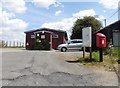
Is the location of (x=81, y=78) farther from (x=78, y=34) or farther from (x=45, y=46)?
(x=78, y=34)

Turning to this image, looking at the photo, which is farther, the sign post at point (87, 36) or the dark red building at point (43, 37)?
the dark red building at point (43, 37)

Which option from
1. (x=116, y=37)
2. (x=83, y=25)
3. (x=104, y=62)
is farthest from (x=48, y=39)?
(x=104, y=62)

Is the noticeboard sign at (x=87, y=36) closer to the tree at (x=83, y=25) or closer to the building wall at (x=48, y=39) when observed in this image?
the building wall at (x=48, y=39)

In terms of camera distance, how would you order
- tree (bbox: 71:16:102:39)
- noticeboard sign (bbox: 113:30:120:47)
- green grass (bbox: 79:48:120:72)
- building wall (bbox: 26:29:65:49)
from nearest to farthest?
green grass (bbox: 79:48:120:72), noticeboard sign (bbox: 113:30:120:47), building wall (bbox: 26:29:65:49), tree (bbox: 71:16:102:39)

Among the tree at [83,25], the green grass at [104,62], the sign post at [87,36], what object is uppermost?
the tree at [83,25]

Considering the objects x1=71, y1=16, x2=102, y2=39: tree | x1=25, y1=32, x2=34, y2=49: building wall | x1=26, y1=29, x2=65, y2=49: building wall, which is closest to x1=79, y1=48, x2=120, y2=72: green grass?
x1=26, y1=29, x2=65, y2=49: building wall

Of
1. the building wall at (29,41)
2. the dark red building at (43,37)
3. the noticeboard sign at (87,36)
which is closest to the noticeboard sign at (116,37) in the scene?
the noticeboard sign at (87,36)

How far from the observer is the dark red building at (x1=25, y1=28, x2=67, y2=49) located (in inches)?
1897

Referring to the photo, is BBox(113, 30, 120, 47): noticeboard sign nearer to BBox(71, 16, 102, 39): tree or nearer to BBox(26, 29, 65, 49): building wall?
BBox(26, 29, 65, 49): building wall

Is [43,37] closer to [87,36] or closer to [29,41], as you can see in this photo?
[29,41]

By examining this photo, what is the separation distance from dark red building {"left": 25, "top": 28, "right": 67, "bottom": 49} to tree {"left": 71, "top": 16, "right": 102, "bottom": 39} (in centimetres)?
1300

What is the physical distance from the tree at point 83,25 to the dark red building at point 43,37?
1300cm

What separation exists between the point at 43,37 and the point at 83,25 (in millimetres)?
20196

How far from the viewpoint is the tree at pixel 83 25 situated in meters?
64.4
